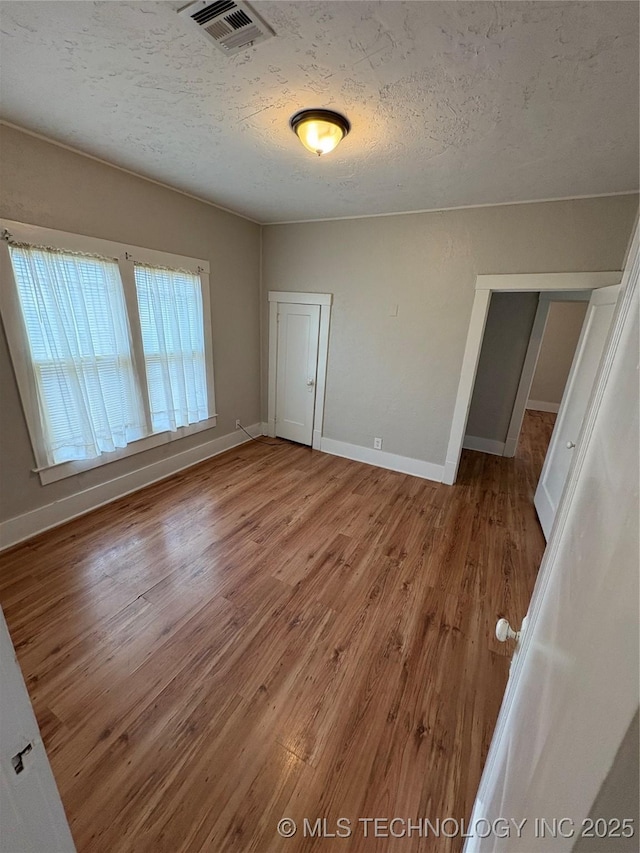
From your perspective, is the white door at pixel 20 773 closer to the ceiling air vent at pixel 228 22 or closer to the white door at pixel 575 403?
the ceiling air vent at pixel 228 22

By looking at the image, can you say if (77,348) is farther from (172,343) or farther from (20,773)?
(20,773)

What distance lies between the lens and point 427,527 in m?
2.82

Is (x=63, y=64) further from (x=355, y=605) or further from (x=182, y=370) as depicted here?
(x=355, y=605)

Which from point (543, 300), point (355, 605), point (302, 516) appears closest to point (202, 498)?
point (302, 516)

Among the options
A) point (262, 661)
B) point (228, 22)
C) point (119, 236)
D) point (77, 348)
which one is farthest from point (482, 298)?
point (77, 348)

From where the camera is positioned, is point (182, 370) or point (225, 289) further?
point (225, 289)

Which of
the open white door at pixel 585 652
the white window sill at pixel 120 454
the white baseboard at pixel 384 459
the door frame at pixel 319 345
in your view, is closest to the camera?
the open white door at pixel 585 652

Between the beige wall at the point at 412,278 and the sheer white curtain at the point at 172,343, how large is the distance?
119 cm

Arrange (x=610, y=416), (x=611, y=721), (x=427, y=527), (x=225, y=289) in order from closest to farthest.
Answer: (x=611, y=721) → (x=610, y=416) → (x=427, y=527) → (x=225, y=289)

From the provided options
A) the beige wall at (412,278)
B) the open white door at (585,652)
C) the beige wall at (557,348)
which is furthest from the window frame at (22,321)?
the beige wall at (557,348)

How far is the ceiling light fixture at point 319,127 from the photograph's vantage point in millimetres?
1699

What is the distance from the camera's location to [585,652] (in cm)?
45

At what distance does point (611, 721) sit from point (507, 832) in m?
0.63

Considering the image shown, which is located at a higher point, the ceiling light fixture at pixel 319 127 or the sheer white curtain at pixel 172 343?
the ceiling light fixture at pixel 319 127
